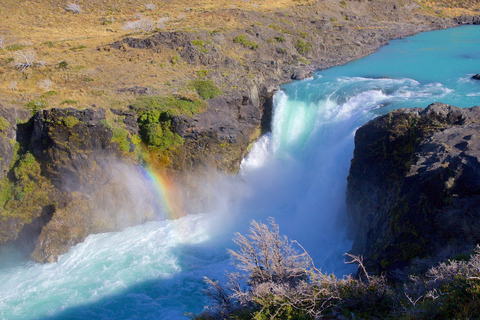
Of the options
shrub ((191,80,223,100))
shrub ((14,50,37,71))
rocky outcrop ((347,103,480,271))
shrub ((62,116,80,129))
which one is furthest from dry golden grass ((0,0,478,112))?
rocky outcrop ((347,103,480,271))

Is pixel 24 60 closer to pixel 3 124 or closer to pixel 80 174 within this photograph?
pixel 3 124

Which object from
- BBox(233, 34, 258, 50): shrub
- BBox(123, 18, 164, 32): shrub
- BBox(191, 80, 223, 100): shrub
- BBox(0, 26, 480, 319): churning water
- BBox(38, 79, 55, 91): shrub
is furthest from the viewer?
BBox(123, 18, 164, 32): shrub

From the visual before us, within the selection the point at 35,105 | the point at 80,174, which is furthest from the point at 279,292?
the point at 35,105

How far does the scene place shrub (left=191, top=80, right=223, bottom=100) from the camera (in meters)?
22.4

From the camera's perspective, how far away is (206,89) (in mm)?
22812

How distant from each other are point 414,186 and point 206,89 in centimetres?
1520

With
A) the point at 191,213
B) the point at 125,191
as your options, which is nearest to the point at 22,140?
the point at 125,191

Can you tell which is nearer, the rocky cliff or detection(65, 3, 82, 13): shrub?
the rocky cliff

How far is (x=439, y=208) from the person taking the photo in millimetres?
10492

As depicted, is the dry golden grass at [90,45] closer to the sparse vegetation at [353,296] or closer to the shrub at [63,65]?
the shrub at [63,65]

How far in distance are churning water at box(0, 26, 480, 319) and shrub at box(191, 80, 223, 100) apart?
4915mm

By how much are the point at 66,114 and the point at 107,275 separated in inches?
340

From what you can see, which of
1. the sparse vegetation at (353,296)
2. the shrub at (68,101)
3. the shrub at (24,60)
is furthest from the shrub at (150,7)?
the sparse vegetation at (353,296)

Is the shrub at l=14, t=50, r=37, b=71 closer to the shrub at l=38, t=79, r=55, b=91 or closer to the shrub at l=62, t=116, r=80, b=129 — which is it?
the shrub at l=38, t=79, r=55, b=91
